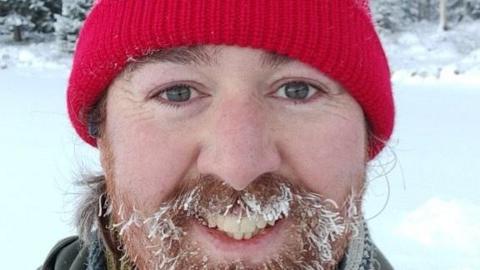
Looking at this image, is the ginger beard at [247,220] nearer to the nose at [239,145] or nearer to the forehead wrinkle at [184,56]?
the nose at [239,145]

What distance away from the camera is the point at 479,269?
427 centimetres

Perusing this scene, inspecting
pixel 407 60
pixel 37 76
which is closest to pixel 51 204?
pixel 37 76

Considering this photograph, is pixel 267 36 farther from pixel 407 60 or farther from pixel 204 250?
pixel 407 60

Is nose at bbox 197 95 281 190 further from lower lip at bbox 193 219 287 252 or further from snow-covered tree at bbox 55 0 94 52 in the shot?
snow-covered tree at bbox 55 0 94 52

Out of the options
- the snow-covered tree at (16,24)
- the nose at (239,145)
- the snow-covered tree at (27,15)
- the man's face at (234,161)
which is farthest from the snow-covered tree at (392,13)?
the nose at (239,145)

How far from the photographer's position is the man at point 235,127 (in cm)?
154

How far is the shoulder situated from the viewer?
2.31 meters

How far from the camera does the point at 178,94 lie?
5.37 ft

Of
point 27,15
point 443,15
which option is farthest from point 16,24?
point 443,15

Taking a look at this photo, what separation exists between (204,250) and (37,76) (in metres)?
14.4

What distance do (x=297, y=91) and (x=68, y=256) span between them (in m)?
1.18

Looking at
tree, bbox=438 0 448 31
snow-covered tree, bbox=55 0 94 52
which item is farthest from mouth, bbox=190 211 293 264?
tree, bbox=438 0 448 31

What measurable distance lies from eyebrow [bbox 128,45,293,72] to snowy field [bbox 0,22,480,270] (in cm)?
91

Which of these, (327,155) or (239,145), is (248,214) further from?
(327,155)
